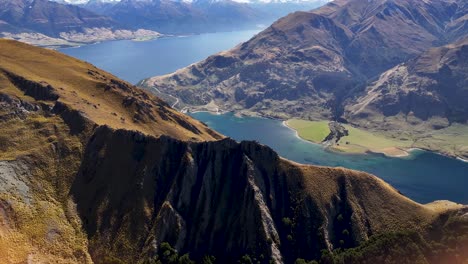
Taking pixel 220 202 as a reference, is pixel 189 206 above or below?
below

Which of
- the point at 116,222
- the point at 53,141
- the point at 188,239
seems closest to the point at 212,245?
the point at 188,239

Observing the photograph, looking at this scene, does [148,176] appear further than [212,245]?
Yes

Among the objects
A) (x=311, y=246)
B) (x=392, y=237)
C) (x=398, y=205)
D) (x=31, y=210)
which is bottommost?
(x=31, y=210)

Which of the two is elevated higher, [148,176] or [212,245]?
[148,176]

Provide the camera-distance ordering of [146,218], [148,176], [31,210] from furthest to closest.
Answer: [148,176], [146,218], [31,210]

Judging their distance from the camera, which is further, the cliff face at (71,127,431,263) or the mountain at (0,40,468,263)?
the cliff face at (71,127,431,263)

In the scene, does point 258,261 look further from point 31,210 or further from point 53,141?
point 53,141

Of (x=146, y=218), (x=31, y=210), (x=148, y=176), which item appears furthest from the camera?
(x=148, y=176)

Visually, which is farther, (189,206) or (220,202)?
(220,202)
